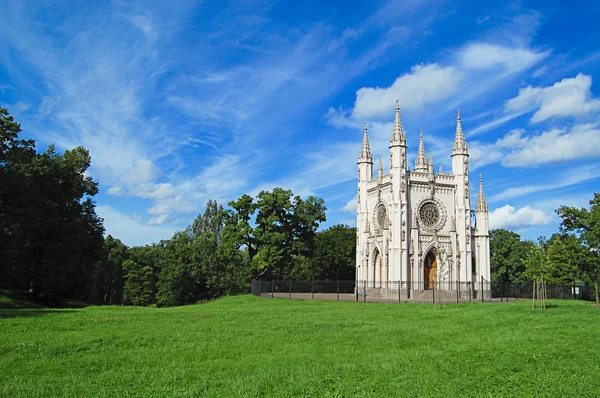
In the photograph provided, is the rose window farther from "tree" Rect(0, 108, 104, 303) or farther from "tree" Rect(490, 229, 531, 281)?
"tree" Rect(0, 108, 104, 303)

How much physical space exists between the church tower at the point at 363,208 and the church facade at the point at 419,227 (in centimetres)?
10

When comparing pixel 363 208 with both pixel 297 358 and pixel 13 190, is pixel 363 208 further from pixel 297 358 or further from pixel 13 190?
pixel 297 358

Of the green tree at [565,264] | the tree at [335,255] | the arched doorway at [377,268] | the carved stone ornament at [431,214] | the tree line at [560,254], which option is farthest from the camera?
the tree at [335,255]

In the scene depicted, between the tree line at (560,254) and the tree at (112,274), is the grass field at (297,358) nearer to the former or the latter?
the tree line at (560,254)

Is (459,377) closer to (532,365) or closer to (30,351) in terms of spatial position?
(532,365)

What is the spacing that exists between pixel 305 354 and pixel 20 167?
28492 millimetres

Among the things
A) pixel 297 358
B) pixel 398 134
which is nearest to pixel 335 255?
pixel 398 134

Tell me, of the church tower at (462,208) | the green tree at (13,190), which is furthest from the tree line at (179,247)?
the church tower at (462,208)

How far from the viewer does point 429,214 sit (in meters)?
49.9

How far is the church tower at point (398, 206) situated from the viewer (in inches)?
1831

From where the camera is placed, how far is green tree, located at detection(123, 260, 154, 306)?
68.1 m

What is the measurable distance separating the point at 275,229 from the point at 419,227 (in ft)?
54.4

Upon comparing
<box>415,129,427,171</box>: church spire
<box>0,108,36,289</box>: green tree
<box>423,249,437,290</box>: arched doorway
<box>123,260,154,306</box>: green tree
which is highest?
<box>415,129,427,171</box>: church spire

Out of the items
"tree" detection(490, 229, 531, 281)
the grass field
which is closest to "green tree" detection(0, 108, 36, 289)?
the grass field
